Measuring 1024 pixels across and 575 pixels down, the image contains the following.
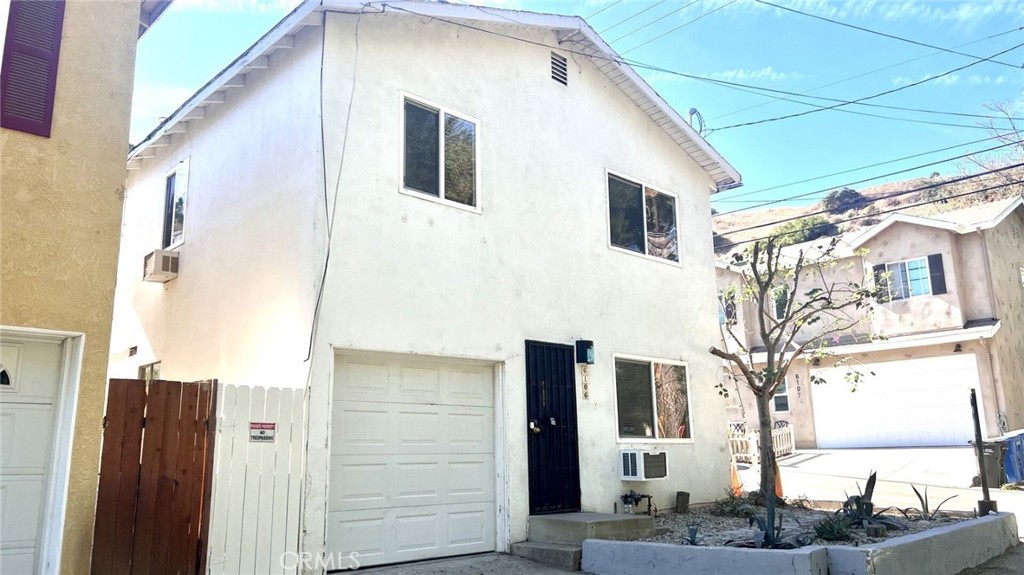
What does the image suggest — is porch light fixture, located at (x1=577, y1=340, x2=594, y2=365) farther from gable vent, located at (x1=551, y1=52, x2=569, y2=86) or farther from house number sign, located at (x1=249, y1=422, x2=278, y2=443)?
house number sign, located at (x1=249, y1=422, x2=278, y2=443)

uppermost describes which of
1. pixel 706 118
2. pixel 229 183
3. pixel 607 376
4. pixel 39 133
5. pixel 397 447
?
pixel 706 118

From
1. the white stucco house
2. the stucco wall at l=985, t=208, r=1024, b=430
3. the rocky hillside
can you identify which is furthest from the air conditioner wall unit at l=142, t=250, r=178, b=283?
the rocky hillside

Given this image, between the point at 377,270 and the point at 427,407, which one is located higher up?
the point at 377,270

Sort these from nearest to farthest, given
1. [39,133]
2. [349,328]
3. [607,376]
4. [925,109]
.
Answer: [39,133] < [349,328] < [607,376] < [925,109]

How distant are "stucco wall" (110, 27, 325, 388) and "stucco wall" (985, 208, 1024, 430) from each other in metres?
19.3

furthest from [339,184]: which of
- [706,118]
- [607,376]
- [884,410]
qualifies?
[884,410]

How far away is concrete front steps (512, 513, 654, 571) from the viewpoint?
7801 millimetres

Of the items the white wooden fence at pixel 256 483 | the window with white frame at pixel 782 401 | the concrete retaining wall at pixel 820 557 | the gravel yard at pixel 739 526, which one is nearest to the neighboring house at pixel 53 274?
the white wooden fence at pixel 256 483

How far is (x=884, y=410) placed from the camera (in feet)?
69.0

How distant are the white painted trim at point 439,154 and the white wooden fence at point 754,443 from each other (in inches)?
493

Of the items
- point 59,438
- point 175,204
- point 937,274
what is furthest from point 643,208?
point 937,274

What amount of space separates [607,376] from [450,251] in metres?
3.15

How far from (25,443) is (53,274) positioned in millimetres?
1292

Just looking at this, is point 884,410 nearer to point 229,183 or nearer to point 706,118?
point 706,118
